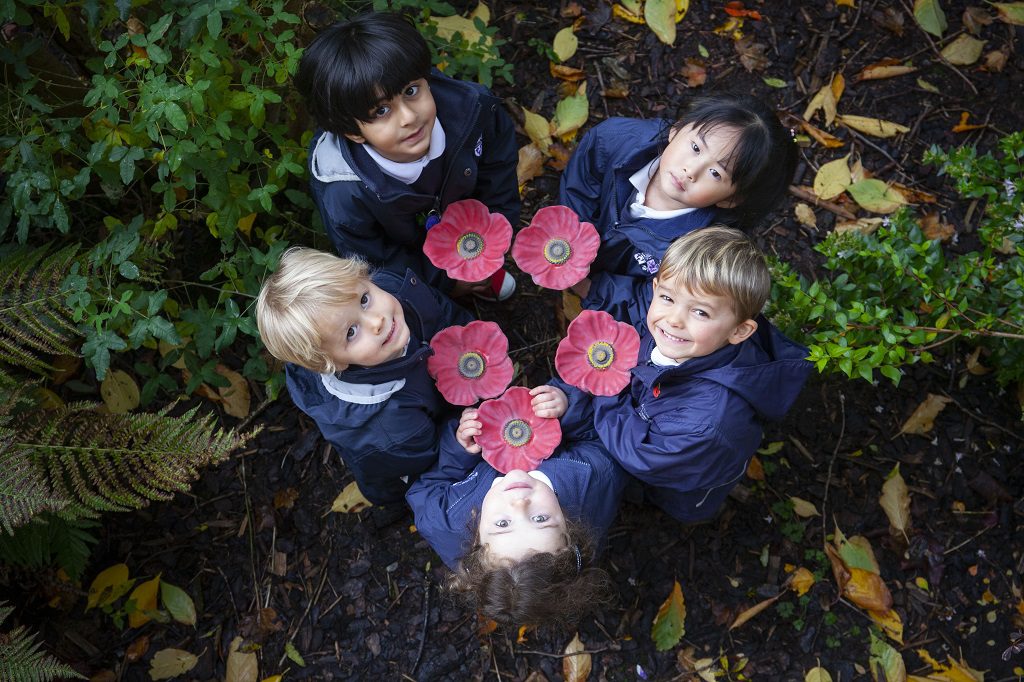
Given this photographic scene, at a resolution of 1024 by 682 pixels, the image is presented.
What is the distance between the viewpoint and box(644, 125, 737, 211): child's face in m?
2.62

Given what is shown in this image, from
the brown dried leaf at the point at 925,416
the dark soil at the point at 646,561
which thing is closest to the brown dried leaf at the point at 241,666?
the dark soil at the point at 646,561

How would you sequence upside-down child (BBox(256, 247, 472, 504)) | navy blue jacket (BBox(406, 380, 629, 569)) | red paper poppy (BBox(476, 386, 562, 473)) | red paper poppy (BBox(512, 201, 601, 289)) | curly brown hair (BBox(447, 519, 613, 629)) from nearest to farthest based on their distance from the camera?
curly brown hair (BBox(447, 519, 613, 629)) < upside-down child (BBox(256, 247, 472, 504)) < navy blue jacket (BBox(406, 380, 629, 569)) < red paper poppy (BBox(476, 386, 562, 473)) < red paper poppy (BBox(512, 201, 601, 289))

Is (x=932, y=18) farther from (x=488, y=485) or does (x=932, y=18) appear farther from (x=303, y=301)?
(x=303, y=301)

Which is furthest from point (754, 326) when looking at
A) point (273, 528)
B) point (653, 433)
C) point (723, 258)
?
point (273, 528)

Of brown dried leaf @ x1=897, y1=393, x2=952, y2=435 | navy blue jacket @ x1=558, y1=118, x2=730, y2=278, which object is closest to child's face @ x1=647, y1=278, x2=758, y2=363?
navy blue jacket @ x1=558, y1=118, x2=730, y2=278

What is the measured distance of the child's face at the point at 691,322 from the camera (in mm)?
2488

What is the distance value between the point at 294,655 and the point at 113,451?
114 cm

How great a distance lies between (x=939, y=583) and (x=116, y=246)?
3486 mm

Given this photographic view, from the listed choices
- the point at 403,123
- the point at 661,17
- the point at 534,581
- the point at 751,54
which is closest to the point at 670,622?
the point at 534,581

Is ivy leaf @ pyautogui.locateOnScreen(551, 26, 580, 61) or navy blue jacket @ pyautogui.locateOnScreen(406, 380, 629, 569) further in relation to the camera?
ivy leaf @ pyautogui.locateOnScreen(551, 26, 580, 61)

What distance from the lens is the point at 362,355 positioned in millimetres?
2518

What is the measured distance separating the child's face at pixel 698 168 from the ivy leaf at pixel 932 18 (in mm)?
1861

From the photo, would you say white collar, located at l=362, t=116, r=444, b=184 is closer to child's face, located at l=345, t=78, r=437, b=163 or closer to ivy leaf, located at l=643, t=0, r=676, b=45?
child's face, located at l=345, t=78, r=437, b=163

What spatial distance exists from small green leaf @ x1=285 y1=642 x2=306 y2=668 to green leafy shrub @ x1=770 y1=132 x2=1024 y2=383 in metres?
2.35
